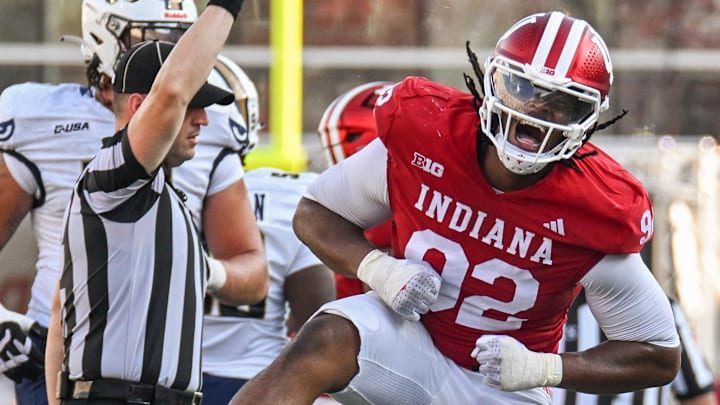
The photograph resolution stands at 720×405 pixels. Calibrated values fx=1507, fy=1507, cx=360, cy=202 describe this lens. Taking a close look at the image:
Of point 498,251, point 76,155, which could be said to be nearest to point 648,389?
point 498,251

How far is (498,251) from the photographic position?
3346 mm

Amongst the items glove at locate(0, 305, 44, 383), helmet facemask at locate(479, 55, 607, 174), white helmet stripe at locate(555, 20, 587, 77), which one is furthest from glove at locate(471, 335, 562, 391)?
glove at locate(0, 305, 44, 383)

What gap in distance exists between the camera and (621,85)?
8.66 meters

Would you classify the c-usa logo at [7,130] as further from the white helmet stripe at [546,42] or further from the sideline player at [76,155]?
the white helmet stripe at [546,42]

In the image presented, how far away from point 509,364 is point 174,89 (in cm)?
91

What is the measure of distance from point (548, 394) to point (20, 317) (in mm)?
1331

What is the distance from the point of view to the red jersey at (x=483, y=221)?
→ 3.28m

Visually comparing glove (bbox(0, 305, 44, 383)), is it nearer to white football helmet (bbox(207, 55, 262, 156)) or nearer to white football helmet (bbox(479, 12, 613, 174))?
white football helmet (bbox(207, 55, 262, 156))

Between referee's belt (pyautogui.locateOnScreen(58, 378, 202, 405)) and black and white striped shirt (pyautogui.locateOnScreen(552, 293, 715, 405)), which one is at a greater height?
referee's belt (pyautogui.locateOnScreen(58, 378, 202, 405))

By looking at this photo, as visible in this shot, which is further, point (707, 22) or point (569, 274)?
point (707, 22)

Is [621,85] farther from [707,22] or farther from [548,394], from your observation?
[548,394]

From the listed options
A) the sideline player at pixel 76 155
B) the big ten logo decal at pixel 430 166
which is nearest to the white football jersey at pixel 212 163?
the sideline player at pixel 76 155

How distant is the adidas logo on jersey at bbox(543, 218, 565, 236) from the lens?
3.29 meters

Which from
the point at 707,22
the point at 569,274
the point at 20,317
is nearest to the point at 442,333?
the point at 569,274
